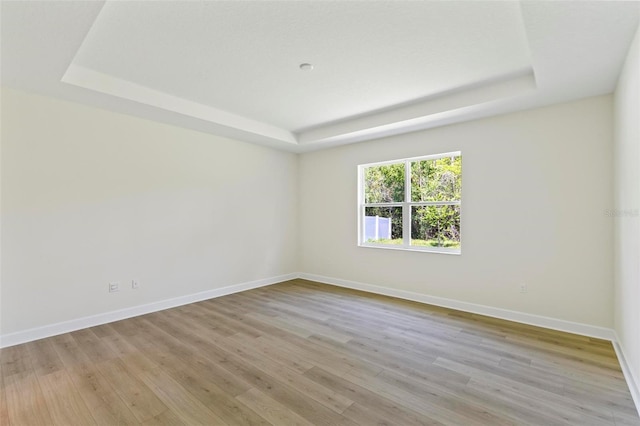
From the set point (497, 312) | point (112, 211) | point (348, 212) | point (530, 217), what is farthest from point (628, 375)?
point (112, 211)

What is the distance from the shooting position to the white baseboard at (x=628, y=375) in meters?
2.01

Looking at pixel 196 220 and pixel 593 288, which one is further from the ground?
pixel 196 220

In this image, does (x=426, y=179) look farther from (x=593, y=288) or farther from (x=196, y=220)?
(x=196, y=220)

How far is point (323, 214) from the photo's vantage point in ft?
18.6

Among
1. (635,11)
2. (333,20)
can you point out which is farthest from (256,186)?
(635,11)

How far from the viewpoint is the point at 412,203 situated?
15.0 feet

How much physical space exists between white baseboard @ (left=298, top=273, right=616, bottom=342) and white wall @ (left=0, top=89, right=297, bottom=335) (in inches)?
82.1

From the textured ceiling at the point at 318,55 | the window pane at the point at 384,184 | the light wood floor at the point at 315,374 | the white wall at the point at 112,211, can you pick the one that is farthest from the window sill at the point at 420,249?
the white wall at the point at 112,211

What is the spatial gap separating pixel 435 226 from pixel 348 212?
5.03 ft

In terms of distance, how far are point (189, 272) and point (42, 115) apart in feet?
8.17

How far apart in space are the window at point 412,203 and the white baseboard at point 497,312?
685 millimetres

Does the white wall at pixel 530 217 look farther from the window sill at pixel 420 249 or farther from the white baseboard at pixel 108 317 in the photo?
the white baseboard at pixel 108 317

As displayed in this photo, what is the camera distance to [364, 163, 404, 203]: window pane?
4.78m

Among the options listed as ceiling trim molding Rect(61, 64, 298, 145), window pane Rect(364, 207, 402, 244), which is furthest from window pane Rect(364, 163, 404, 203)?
ceiling trim molding Rect(61, 64, 298, 145)
